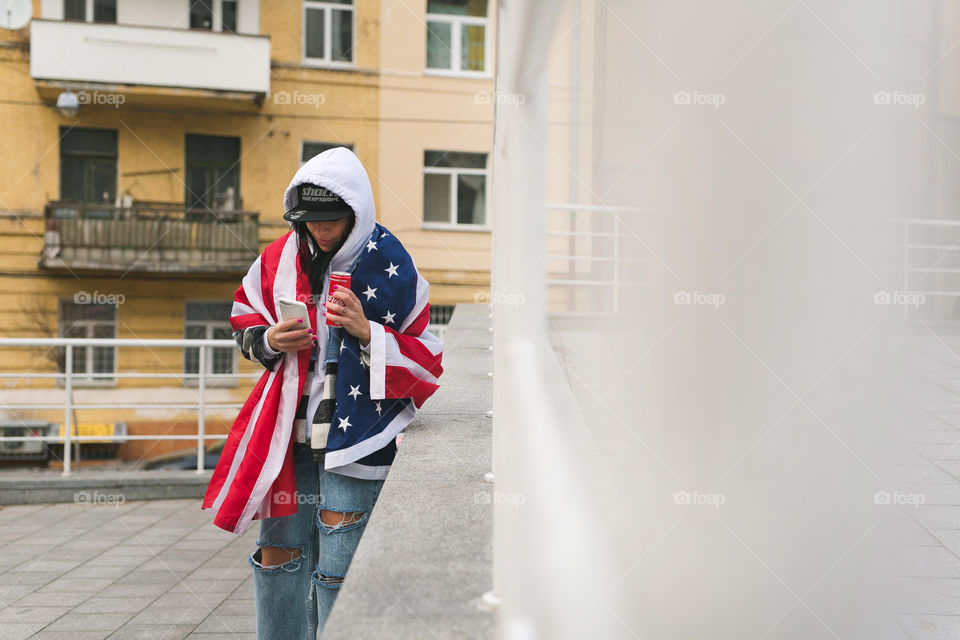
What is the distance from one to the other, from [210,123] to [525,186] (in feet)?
52.4

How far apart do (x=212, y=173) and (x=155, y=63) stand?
6.72 ft

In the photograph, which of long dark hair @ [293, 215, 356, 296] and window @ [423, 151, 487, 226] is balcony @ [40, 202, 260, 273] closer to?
window @ [423, 151, 487, 226]

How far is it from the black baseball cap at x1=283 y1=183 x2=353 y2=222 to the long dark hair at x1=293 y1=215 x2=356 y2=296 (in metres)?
0.08

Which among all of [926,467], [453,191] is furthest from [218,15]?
[926,467]

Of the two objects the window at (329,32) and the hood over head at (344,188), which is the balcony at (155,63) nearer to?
the window at (329,32)

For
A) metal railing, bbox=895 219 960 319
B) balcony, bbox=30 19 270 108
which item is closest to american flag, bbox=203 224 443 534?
metal railing, bbox=895 219 960 319

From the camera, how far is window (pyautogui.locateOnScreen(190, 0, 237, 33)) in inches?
618

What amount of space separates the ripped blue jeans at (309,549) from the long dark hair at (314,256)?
443 mm

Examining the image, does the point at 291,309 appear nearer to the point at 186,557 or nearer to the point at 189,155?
the point at 186,557

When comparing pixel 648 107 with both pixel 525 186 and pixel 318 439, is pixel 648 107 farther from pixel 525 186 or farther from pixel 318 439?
pixel 318 439

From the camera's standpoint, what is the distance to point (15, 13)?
49.5ft

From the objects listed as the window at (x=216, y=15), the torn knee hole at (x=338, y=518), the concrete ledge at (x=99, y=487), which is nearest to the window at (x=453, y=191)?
the window at (x=216, y=15)

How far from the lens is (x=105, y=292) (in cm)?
1576

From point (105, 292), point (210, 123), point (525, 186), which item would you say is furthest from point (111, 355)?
point (525, 186)
